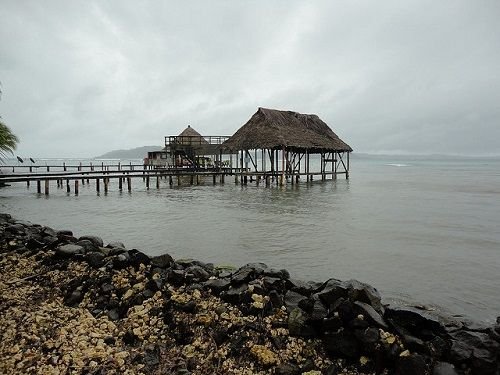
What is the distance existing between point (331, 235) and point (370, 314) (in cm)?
663

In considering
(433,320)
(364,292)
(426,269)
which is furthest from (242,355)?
(426,269)

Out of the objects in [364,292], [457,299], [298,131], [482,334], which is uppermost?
[298,131]

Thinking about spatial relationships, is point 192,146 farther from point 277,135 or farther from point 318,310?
point 318,310

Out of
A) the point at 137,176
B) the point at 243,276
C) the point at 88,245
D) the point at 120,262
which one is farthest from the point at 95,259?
the point at 137,176

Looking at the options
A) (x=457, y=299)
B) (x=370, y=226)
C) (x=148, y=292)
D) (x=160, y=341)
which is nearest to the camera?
(x=160, y=341)

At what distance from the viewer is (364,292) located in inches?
168

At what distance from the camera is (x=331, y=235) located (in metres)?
10.4

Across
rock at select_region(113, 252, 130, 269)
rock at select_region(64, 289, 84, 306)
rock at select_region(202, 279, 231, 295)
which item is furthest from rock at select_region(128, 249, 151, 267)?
rock at select_region(202, 279, 231, 295)

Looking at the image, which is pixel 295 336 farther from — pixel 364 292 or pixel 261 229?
pixel 261 229

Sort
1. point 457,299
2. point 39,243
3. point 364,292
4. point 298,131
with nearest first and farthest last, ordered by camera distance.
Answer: point 364,292 < point 457,299 < point 39,243 < point 298,131

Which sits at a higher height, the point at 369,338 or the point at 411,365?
the point at 369,338

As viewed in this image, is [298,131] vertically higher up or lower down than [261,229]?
higher up

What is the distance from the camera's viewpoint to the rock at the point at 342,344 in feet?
11.9

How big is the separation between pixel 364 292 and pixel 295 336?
101 centimetres
